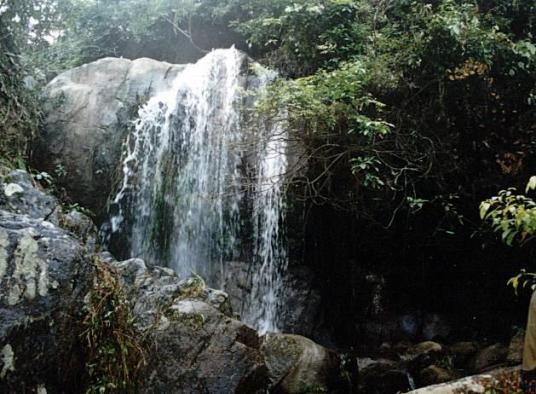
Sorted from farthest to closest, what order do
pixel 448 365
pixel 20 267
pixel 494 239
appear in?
pixel 494 239, pixel 448 365, pixel 20 267

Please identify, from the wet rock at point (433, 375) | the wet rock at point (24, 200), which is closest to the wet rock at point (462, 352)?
the wet rock at point (433, 375)

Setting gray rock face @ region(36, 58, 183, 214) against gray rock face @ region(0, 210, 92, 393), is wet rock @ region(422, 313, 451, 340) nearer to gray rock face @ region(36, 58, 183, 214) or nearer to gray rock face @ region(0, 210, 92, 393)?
gray rock face @ region(36, 58, 183, 214)

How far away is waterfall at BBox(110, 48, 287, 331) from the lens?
769cm

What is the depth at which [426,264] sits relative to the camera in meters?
8.49

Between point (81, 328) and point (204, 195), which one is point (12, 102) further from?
point (81, 328)

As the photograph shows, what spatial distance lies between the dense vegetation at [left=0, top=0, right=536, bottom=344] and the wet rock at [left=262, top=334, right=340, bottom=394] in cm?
216

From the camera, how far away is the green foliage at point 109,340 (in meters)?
3.54

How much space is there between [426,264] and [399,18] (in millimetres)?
4228

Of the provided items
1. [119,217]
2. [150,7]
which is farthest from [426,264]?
[150,7]

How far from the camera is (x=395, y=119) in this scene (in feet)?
22.0

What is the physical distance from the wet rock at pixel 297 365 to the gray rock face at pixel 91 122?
13.4 ft

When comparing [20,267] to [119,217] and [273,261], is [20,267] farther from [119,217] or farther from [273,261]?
[273,261]

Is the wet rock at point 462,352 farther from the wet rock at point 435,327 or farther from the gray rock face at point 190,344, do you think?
the gray rock face at point 190,344

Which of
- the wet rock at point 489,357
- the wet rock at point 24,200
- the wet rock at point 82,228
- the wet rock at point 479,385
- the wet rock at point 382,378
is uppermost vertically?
the wet rock at point 24,200
